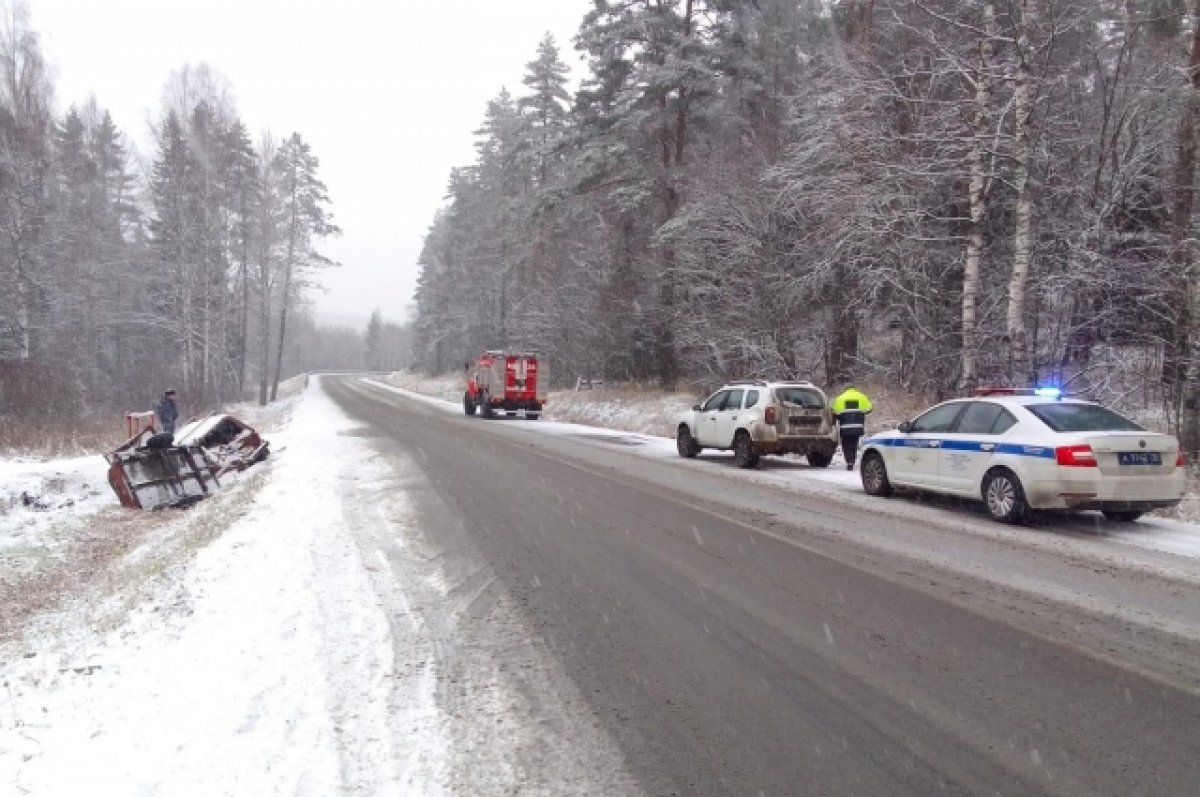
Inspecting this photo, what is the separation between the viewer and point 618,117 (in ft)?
91.8

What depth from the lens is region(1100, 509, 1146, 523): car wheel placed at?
8727 millimetres

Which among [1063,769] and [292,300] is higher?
[292,300]

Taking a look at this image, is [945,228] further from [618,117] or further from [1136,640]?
[1136,640]

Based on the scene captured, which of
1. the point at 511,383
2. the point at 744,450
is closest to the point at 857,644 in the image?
the point at 744,450

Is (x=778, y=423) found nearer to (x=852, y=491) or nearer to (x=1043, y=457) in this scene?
(x=852, y=491)

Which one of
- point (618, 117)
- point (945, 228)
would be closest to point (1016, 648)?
point (945, 228)

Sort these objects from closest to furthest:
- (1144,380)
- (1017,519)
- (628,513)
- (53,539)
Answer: (1017,519)
(628,513)
(53,539)
(1144,380)

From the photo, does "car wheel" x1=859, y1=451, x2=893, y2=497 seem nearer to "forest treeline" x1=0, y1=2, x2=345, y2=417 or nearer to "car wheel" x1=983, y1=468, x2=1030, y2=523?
"car wheel" x1=983, y1=468, x2=1030, y2=523

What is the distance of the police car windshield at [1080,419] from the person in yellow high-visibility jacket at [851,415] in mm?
5066

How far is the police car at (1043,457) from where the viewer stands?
831cm

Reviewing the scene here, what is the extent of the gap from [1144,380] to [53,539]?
59.5 ft

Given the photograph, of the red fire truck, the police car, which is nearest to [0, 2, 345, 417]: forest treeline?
the red fire truck

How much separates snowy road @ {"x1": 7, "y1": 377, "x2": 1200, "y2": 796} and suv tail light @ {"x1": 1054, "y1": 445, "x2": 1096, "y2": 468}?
816 millimetres

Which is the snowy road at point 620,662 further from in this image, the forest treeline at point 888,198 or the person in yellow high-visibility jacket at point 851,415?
the forest treeline at point 888,198
